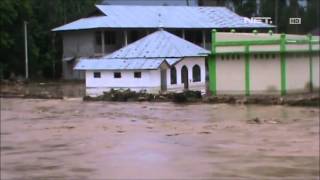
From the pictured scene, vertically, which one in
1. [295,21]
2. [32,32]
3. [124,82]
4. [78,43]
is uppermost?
[32,32]

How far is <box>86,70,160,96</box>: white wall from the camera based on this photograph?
13.6m

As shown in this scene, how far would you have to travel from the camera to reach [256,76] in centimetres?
177

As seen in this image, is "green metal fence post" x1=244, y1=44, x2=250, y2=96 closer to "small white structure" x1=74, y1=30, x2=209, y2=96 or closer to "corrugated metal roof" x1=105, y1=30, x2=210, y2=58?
"corrugated metal roof" x1=105, y1=30, x2=210, y2=58

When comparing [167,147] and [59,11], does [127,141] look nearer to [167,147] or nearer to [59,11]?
[167,147]

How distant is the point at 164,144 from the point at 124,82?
861cm

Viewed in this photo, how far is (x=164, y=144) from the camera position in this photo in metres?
5.79

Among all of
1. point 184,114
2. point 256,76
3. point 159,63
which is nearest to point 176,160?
point 256,76

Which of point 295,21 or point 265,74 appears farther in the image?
point 265,74

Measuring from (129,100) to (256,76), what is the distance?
11300mm

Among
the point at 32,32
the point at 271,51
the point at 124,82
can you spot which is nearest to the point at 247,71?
the point at 271,51

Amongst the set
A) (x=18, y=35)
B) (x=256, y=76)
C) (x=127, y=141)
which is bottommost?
(x=127, y=141)

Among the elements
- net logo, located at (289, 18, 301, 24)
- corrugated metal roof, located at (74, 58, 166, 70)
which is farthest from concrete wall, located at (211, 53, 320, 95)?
corrugated metal roof, located at (74, 58, 166, 70)

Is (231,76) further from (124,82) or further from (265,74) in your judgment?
(124,82)

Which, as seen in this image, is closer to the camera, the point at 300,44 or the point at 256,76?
the point at 300,44
